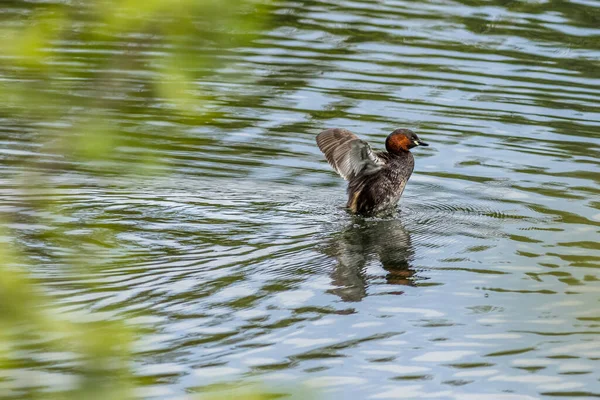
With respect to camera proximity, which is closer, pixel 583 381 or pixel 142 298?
pixel 583 381

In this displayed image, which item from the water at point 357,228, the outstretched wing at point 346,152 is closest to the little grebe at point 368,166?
the outstretched wing at point 346,152

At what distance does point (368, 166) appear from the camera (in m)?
10.4

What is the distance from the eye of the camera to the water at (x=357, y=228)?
6.10 meters

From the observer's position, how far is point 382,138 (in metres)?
12.0

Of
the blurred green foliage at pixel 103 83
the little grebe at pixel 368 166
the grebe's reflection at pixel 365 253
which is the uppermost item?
the blurred green foliage at pixel 103 83

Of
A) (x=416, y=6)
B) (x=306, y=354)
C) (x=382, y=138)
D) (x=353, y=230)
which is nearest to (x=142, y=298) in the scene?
(x=306, y=354)

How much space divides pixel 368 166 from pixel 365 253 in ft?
6.41

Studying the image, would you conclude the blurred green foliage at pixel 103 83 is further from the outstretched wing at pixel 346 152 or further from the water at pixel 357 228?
the outstretched wing at pixel 346 152

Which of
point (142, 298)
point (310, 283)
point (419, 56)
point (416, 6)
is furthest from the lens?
point (416, 6)

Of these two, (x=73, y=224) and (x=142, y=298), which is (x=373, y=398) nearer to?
(x=142, y=298)

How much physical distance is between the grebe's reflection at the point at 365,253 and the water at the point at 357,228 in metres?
0.03

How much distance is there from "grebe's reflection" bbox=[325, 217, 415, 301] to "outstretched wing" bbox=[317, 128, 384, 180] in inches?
28.5

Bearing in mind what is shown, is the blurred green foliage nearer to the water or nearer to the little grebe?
the water

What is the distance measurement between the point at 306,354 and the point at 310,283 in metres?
1.40
